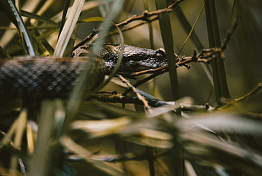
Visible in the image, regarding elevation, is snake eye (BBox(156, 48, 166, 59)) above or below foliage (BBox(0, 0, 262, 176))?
above

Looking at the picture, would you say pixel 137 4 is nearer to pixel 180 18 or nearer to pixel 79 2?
pixel 180 18

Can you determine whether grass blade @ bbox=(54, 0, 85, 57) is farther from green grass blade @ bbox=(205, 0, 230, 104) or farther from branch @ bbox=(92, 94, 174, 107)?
green grass blade @ bbox=(205, 0, 230, 104)

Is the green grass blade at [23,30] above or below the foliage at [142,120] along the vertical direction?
above

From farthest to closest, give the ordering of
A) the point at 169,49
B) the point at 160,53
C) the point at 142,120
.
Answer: the point at 160,53, the point at 169,49, the point at 142,120

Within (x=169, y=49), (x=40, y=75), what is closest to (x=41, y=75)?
(x=40, y=75)

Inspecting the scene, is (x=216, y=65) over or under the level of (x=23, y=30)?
under

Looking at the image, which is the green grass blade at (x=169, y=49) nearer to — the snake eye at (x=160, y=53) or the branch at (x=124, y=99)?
the branch at (x=124, y=99)

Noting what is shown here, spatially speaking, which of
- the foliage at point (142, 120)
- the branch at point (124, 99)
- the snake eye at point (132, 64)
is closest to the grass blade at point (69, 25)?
the foliage at point (142, 120)

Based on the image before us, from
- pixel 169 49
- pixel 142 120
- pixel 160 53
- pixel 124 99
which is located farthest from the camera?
pixel 160 53

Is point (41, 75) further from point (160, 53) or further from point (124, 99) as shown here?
point (160, 53)

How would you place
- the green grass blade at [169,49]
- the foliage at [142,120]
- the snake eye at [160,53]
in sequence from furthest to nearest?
the snake eye at [160,53] → the green grass blade at [169,49] → the foliage at [142,120]

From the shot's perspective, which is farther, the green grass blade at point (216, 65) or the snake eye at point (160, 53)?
the snake eye at point (160, 53)

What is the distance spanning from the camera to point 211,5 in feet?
1.69

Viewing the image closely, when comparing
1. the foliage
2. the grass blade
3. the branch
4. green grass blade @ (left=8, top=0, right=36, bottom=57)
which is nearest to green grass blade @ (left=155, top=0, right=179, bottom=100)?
the foliage
